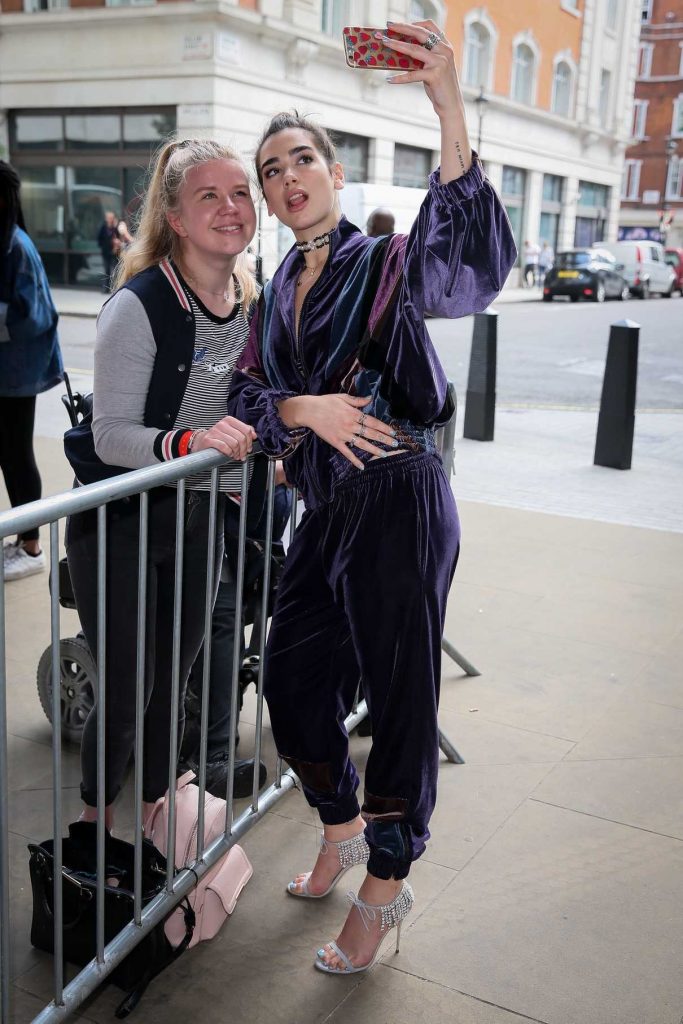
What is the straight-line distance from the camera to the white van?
101ft

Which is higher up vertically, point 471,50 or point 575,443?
point 471,50

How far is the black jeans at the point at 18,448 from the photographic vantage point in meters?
5.16

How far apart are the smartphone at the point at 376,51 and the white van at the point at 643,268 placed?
1192 inches

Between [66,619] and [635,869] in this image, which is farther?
[66,619]

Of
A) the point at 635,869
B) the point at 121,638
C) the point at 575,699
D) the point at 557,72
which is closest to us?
the point at 121,638

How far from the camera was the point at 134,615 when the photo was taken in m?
2.66

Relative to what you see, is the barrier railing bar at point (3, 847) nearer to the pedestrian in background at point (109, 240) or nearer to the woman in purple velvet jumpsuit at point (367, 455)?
the woman in purple velvet jumpsuit at point (367, 455)

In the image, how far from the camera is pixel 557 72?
38406 millimetres

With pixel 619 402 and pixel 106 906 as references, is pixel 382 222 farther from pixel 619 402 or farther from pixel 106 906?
pixel 106 906

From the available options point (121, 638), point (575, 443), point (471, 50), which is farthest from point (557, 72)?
point (121, 638)

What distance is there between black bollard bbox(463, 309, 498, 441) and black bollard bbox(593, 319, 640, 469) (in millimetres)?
1161

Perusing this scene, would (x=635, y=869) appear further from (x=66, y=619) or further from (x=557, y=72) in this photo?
(x=557, y=72)

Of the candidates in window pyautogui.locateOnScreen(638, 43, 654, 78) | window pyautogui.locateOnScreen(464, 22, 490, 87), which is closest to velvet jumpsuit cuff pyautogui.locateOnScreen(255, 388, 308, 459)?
window pyautogui.locateOnScreen(464, 22, 490, 87)

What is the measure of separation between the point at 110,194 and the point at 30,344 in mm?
20411
